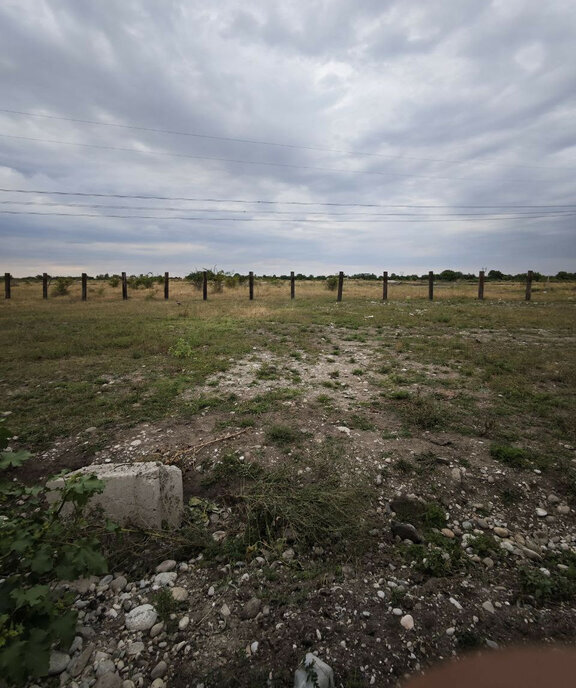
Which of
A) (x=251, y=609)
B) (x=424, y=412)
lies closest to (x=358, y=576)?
(x=251, y=609)

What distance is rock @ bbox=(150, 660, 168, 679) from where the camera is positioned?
1693mm

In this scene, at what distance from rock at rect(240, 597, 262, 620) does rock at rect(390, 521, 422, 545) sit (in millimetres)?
1092

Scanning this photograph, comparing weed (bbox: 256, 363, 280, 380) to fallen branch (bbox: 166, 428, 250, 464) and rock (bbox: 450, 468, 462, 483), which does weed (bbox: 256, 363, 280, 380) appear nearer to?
fallen branch (bbox: 166, 428, 250, 464)

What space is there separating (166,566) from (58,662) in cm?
70

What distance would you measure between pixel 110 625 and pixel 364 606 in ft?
4.76

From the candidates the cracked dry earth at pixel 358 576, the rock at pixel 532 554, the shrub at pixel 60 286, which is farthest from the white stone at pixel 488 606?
the shrub at pixel 60 286

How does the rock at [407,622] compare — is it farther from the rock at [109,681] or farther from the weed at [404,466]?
the rock at [109,681]

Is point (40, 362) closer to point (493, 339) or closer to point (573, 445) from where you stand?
point (573, 445)

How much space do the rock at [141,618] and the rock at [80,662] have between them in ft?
0.64

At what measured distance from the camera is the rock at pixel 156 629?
1.90 meters

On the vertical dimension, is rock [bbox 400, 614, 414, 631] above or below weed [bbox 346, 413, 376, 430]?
below

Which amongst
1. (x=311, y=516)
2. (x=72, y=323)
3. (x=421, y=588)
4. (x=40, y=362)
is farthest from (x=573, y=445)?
(x=72, y=323)

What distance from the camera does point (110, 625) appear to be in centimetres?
195

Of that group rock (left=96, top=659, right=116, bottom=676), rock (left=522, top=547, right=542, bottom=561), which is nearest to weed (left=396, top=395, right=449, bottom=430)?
rock (left=522, top=547, right=542, bottom=561)
